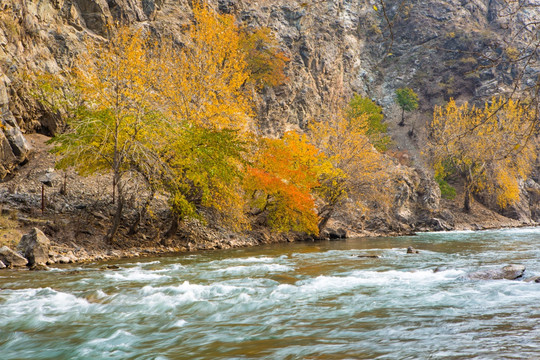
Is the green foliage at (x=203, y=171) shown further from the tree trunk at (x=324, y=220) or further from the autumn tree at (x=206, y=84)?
the tree trunk at (x=324, y=220)

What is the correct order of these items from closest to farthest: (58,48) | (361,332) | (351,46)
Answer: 1. (361,332)
2. (58,48)
3. (351,46)

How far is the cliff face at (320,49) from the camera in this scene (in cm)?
2286

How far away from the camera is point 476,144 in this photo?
135ft

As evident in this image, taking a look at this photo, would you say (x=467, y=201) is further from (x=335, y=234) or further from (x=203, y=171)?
(x=203, y=171)

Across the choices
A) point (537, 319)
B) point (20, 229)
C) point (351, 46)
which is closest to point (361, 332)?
point (537, 319)

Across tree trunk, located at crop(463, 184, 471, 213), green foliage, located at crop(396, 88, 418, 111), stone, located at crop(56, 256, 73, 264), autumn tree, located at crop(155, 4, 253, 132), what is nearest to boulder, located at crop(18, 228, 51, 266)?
stone, located at crop(56, 256, 73, 264)

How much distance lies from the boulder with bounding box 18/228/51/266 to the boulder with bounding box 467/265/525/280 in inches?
505

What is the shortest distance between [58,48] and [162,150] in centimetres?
1639

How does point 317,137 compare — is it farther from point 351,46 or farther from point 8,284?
point 351,46

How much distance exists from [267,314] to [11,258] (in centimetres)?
993

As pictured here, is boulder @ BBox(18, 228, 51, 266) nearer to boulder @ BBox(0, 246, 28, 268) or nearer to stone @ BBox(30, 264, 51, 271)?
boulder @ BBox(0, 246, 28, 268)

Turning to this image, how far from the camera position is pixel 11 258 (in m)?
12.7

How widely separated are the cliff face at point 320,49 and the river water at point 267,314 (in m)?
3.53

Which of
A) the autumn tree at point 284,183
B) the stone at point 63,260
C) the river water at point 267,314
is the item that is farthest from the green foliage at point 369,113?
the stone at point 63,260
